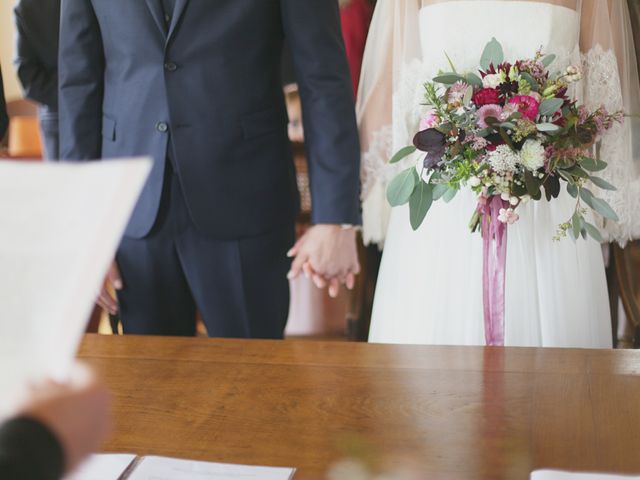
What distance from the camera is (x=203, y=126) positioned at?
1.88 meters

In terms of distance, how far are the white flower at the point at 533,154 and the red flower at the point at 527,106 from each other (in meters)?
0.06

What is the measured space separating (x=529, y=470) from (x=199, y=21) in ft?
3.99

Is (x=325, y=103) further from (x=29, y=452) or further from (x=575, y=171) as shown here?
(x=29, y=452)

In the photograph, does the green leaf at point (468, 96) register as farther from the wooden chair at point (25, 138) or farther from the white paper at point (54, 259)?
the wooden chair at point (25, 138)

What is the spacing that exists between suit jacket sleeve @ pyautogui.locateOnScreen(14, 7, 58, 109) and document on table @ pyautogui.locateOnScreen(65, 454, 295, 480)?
2.06 meters

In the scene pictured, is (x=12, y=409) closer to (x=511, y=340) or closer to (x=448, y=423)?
(x=448, y=423)

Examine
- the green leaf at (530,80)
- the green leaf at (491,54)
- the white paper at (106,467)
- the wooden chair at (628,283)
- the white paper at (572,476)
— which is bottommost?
the wooden chair at (628,283)

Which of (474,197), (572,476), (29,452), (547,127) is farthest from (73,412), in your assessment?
(474,197)

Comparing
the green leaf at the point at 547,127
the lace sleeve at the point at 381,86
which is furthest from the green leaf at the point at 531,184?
the lace sleeve at the point at 381,86

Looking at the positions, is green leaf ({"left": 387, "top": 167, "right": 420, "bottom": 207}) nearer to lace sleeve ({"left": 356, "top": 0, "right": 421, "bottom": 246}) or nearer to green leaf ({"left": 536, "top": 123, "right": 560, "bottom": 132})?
green leaf ({"left": 536, "top": 123, "right": 560, "bottom": 132})

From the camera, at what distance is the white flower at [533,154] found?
184 cm

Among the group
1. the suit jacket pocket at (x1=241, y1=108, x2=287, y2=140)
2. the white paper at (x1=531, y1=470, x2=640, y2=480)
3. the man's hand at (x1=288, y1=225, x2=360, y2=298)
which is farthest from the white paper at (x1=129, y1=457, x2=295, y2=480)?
the suit jacket pocket at (x1=241, y1=108, x2=287, y2=140)

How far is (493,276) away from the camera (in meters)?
2.12

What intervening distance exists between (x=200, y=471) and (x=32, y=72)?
2189mm
